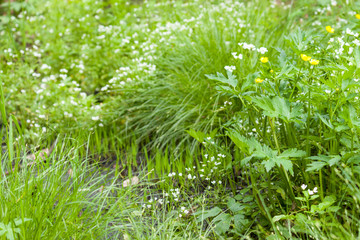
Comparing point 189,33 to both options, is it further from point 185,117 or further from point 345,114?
point 345,114

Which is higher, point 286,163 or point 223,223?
point 286,163

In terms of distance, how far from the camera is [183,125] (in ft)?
10.7

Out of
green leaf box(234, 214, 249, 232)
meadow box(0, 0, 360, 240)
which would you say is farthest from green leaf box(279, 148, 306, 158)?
green leaf box(234, 214, 249, 232)

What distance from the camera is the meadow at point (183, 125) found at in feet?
6.46

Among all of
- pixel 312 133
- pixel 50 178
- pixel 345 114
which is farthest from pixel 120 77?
pixel 345 114

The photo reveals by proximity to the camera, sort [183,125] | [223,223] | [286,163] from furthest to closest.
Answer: [183,125] → [223,223] → [286,163]

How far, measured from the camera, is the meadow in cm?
197

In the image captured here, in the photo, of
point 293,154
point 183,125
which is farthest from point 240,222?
point 183,125

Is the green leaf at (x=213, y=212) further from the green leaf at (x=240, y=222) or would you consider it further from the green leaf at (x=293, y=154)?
the green leaf at (x=293, y=154)

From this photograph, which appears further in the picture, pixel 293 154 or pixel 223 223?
pixel 223 223

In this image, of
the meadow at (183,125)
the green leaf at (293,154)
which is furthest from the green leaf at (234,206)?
the green leaf at (293,154)

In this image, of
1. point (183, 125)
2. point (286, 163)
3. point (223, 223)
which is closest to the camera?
point (286, 163)

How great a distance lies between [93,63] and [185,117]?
1.66 metres

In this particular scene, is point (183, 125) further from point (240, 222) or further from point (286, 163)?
point (286, 163)
